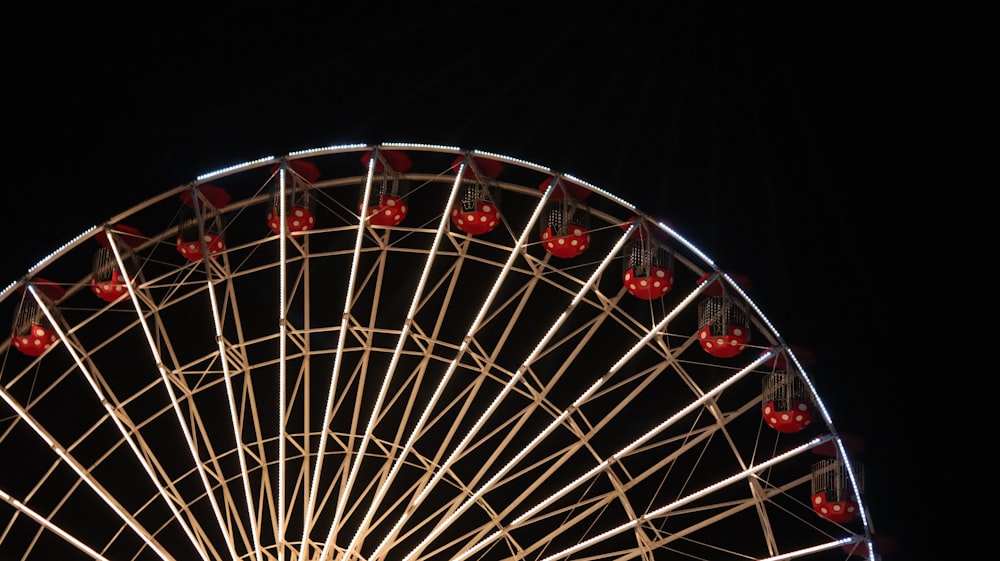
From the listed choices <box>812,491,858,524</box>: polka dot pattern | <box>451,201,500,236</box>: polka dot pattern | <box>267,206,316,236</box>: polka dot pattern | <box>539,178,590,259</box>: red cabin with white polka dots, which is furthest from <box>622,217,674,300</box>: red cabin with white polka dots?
<box>267,206,316,236</box>: polka dot pattern

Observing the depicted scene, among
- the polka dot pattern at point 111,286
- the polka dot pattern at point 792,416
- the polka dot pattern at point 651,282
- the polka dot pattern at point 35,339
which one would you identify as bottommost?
the polka dot pattern at point 792,416

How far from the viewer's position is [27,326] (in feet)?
66.4

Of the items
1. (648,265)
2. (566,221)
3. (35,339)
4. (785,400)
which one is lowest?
(785,400)

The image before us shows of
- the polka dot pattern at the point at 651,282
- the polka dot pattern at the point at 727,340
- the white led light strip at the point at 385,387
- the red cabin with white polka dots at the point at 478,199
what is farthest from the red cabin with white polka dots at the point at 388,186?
the polka dot pattern at the point at 727,340

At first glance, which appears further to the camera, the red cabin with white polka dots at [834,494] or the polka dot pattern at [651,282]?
the red cabin with white polka dots at [834,494]

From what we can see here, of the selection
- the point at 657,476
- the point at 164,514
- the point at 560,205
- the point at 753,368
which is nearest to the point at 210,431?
the point at 164,514

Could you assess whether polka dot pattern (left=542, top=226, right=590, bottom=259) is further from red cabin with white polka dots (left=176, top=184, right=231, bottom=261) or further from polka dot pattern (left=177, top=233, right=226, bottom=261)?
polka dot pattern (left=177, top=233, right=226, bottom=261)

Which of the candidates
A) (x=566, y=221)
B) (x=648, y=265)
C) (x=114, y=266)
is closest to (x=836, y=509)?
(x=648, y=265)

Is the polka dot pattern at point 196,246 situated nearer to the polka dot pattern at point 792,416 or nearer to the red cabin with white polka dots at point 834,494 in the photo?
the polka dot pattern at point 792,416

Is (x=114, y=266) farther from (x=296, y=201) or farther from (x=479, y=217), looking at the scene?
(x=479, y=217)

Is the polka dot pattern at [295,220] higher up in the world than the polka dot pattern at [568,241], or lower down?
higher up

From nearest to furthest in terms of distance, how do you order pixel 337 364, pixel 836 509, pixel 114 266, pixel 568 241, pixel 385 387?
pixel 385 387 < pixel 337 364 < pixel 568 241 < pixel 836 509 < pixel 114 266

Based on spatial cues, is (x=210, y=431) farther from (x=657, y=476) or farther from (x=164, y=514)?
(x=657, y=476)

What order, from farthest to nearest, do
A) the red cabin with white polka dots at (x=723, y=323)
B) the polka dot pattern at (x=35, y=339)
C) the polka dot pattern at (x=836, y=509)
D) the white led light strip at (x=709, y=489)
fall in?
the polka dot pattern at (x=35, y=339) → the polka dot pattern at (x=836, y=509) → the red cabin with white polka dots at (x=723, y=323) → the white led light strip at (x=709, y=489)
